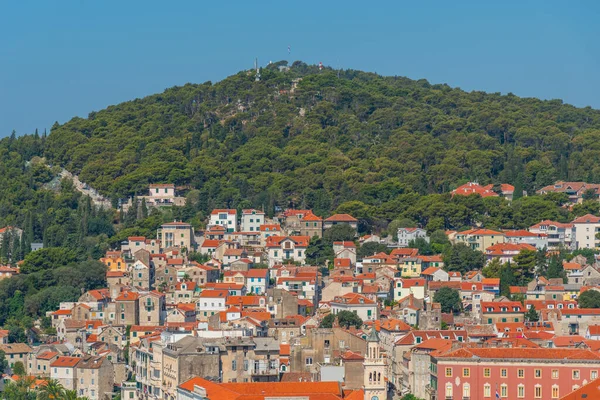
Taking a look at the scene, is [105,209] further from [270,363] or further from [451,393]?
[451,393]

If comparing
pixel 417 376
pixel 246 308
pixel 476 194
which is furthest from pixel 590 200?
pixel 417 376

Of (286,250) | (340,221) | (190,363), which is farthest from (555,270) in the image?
(190,363)

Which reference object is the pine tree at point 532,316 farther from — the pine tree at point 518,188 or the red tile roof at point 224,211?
the pine tree at point 518,188

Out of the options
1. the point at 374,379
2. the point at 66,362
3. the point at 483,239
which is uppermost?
the point at 483,239

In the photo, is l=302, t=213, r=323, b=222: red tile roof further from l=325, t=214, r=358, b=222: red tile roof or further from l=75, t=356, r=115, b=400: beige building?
l=75, t=356, r=115, b=400: beige building

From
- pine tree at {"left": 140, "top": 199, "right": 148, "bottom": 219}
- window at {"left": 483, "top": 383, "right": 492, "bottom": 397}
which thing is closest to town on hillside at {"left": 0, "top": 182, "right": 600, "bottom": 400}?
window at {"left": 483, "top": 383, "right": 492, "bottom": 397}

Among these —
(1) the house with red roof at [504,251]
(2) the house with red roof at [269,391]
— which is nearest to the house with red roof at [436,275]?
(1) the house with red roof at [504,251]

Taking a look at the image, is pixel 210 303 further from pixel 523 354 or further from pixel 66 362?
pixel 523 354
